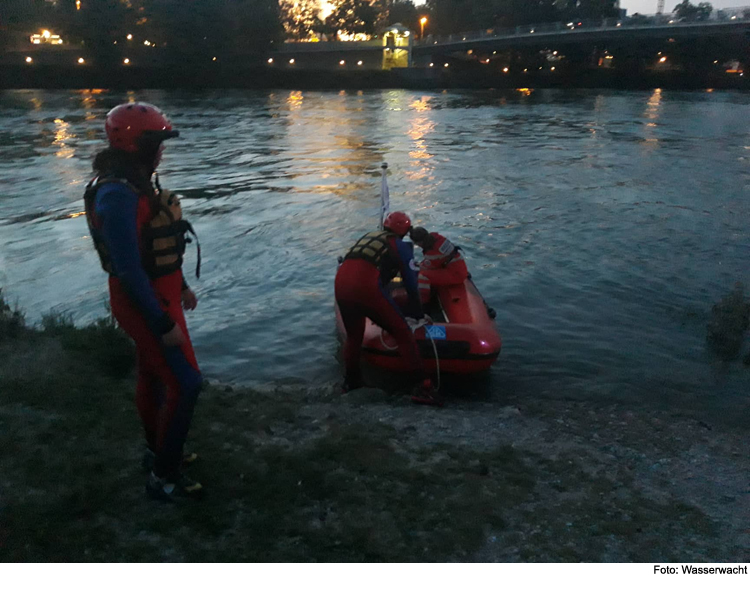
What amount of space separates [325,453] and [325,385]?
112 inches

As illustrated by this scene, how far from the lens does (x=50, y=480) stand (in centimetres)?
380

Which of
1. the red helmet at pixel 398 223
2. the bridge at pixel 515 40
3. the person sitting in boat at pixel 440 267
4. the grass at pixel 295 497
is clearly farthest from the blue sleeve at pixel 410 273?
the bridge at pixel 515 40

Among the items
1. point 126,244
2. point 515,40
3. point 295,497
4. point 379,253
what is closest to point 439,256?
point 379,253

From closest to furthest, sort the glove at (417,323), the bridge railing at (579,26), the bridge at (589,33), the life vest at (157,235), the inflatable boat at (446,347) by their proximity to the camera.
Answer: the life vest at (157,235), the inflatable boat at (446,347), the glove at (417,323), the bridge at (589,33), the bridge railing at (579,26)

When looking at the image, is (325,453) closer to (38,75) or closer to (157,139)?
(157,139)

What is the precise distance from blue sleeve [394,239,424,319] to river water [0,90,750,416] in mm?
1264

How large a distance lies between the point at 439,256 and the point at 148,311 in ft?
17.9

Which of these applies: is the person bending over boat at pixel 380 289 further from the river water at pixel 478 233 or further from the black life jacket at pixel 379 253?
the river water at pixel 478 233

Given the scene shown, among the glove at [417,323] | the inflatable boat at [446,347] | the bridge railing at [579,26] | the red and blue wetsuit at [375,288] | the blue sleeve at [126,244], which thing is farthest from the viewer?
the bridge railing at [579,26]

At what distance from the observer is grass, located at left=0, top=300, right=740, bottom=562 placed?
3.42 metres

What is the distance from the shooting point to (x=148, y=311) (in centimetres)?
336

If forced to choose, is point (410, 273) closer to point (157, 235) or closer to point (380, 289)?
point (380, 289)

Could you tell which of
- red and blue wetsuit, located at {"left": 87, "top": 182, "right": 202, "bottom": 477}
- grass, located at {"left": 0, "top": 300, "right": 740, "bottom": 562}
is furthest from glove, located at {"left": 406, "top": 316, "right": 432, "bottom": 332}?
red and blue wetsuit, located at {"left": 87, "top": 182, "right": 202, "bottom": 477}

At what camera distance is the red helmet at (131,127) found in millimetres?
3418
